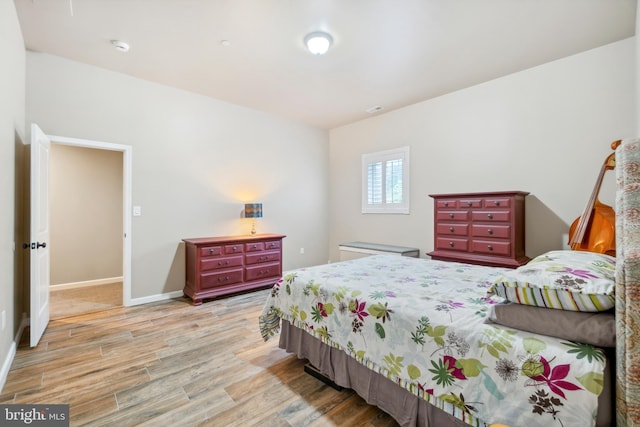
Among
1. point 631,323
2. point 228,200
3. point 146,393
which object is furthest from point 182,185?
point 631,323

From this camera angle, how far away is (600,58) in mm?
3070

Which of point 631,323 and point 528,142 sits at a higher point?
point 528,142

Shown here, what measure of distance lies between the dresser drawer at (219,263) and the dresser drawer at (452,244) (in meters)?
2.76

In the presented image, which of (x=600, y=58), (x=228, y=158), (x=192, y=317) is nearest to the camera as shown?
(x=600, y=58)

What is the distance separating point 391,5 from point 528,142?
242cm

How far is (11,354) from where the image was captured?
234 centimetres

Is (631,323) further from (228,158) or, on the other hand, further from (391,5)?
(228,158)

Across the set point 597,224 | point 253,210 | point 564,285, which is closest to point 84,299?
point 253,210

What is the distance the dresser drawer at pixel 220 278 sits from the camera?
Answer: 152 inches

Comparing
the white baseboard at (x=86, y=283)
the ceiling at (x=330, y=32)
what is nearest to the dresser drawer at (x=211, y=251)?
the ceiling at (x=330, y=32)

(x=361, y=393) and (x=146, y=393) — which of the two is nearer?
(x=361, y=393)

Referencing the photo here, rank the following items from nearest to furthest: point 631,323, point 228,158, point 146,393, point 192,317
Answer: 1. point 631,323
2. point 146,393
3. point 192,317
4. point 228,158

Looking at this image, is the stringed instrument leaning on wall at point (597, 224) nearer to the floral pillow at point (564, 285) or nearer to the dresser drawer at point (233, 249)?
Result: the floral pillow at point (564, 285)

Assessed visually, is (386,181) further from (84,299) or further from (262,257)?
(84,299)
